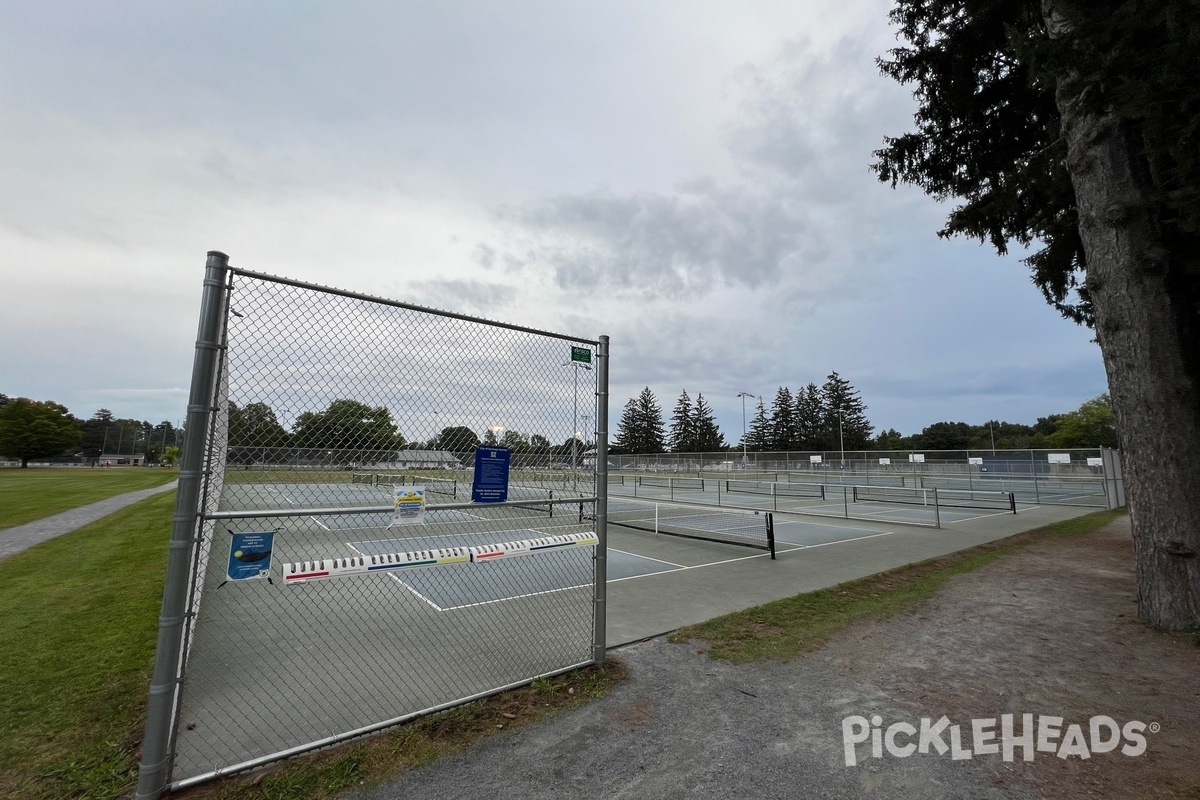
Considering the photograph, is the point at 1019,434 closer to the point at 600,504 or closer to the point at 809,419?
the point at 809,419

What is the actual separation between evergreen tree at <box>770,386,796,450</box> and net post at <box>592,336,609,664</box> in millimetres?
89722

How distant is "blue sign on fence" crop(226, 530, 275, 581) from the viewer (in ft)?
8.37

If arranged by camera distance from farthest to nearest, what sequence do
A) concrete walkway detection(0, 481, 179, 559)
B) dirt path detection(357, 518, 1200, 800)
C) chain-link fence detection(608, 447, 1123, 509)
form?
chain-link fence detection(608, 447, 1123, 509), concrete walkway detection(0, 481, 179, 559), dirt path detection(357, 518, 1200, 800)

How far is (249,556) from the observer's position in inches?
103

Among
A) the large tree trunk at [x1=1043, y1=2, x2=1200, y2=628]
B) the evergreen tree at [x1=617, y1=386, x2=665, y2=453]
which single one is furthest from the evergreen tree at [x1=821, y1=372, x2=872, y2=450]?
the large tree trunk at [x1=1043, y1=2, x2=1200, y2=628]

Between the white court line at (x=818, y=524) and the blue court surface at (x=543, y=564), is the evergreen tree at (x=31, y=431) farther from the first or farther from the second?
the white court line at (x=818, y=524)

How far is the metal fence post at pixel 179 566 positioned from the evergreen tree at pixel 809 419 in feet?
299

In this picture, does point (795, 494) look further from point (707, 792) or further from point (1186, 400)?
point (707, 792)

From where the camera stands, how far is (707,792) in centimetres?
261

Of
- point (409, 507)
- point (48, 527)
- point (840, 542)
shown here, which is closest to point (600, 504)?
point (409, 507)

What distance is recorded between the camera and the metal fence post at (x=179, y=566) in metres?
2.37

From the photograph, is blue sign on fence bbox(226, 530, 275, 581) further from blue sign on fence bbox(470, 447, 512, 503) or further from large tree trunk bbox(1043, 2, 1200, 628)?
large tree trunk bbox(1043, 2, 1200, 628)

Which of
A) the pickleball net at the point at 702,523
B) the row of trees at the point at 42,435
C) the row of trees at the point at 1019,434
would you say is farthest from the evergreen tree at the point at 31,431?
the row of trees at the point at 1019,434

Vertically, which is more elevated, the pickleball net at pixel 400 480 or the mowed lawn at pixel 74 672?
the pickleball net at pixel 400 480
